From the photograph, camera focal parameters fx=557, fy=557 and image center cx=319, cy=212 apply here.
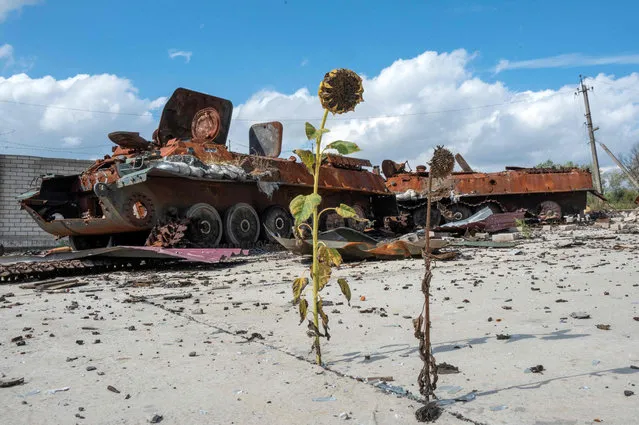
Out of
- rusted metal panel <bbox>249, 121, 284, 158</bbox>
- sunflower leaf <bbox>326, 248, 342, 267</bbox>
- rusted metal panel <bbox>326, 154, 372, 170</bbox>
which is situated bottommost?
sunflower leaf <bbox>326, 248, 342, 267</bbox>

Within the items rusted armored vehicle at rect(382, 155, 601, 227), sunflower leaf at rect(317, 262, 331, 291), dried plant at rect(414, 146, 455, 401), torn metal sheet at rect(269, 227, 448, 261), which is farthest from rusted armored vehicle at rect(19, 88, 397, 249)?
dried plant at rect(414, 146, 455, 401)

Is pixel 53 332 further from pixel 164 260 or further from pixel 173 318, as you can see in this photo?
pixel 164 260

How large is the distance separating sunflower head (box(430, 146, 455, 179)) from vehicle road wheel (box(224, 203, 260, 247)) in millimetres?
10268

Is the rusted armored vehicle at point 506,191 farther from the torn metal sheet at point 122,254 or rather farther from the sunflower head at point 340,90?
the sunflower head at point 340,90

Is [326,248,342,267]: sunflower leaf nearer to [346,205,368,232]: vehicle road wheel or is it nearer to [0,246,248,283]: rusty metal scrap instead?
[0,246,248,283]: rusty metal scrap

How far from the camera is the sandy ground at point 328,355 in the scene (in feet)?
7.13

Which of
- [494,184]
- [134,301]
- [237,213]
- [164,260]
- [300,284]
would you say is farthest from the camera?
[494,184]

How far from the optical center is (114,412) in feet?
7.34

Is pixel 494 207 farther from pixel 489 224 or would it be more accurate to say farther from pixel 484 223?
pixel 484 223

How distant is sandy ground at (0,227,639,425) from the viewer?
217cm

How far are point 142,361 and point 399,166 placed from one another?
19.2 metres

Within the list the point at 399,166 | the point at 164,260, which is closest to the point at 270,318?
the point at 164,260

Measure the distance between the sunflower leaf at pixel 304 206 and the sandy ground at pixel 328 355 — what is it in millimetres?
746

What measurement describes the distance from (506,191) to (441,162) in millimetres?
19558
